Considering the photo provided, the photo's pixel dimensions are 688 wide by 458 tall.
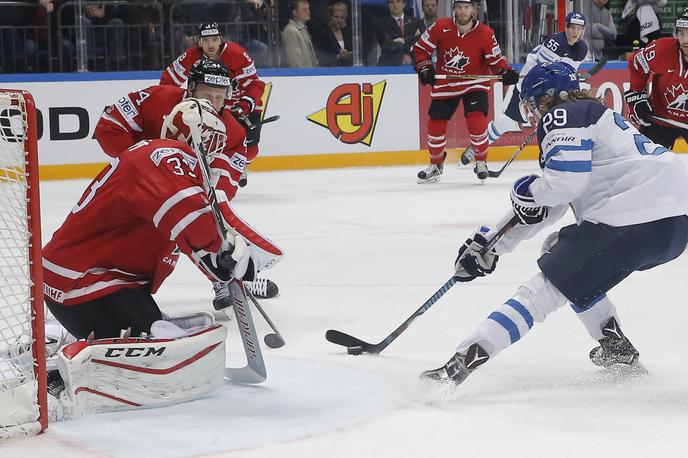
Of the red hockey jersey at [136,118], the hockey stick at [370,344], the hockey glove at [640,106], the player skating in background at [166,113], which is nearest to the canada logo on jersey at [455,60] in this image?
the hockey glove at [640,106]

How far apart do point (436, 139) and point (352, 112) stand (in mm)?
993

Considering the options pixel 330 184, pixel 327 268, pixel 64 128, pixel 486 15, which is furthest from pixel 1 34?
pixel 327 268

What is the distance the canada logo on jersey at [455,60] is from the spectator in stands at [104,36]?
222 cm

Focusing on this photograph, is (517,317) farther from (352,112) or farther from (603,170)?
(352,112)

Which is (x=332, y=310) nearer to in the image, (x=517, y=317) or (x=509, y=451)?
(x=517, y=317)

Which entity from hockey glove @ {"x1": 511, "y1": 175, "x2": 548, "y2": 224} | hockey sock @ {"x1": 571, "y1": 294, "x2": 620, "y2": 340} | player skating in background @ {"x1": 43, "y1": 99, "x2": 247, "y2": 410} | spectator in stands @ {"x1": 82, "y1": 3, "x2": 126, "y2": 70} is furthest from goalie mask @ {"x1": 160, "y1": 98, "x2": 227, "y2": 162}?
spectator in stands @ {"x1": 82, "y1": 3, "x2": 126, "y2": 70}

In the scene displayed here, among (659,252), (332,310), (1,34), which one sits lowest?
(332,310)

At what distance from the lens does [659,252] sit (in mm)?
2549

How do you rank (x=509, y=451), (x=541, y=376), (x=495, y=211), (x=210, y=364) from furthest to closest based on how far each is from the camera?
1. (x=495, y=211)
2. (x=541, y=376)
3. (x=210, y=364)
4. (x=509, y=451)

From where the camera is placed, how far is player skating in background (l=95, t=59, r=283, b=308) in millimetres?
3469

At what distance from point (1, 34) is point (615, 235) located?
6.09m

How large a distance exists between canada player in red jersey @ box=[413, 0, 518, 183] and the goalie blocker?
17.9ft

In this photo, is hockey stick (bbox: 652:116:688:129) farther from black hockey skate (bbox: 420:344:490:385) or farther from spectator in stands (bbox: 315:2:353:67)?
black hockey skate (bbox: 420:344:490:385)

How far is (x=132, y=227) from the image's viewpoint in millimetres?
2482
